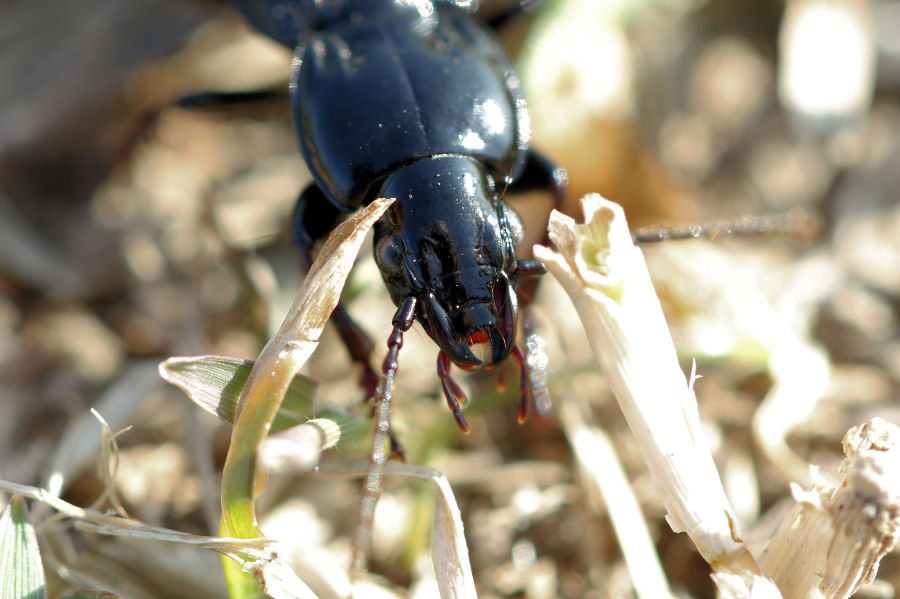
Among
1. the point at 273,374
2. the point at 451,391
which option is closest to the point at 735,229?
the point at 451,391

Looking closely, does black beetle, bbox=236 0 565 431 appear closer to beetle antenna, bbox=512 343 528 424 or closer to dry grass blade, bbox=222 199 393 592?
beetle antenna, bbox=512 343 528 424

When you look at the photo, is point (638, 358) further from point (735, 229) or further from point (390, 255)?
point (735, 229)

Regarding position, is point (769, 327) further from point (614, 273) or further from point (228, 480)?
point (228, 480)

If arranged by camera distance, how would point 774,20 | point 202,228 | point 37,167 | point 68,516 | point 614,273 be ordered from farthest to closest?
point 774,20, point 37,167, point 202,228, point 68,516, point 614,273

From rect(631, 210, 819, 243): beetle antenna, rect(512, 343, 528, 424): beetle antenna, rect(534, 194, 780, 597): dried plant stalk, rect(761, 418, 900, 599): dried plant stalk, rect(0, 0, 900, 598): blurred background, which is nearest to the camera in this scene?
rect(761, 418, 900, 599): dried plant stalk

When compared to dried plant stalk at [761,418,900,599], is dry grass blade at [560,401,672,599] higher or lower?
lower

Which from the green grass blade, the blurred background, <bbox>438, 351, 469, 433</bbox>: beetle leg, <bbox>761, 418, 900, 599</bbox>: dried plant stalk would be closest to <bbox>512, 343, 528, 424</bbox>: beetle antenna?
<bbox>438, 351, 469, 433</bbox>: beetle leg

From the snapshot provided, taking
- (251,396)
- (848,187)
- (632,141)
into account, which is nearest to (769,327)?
(632,141)
